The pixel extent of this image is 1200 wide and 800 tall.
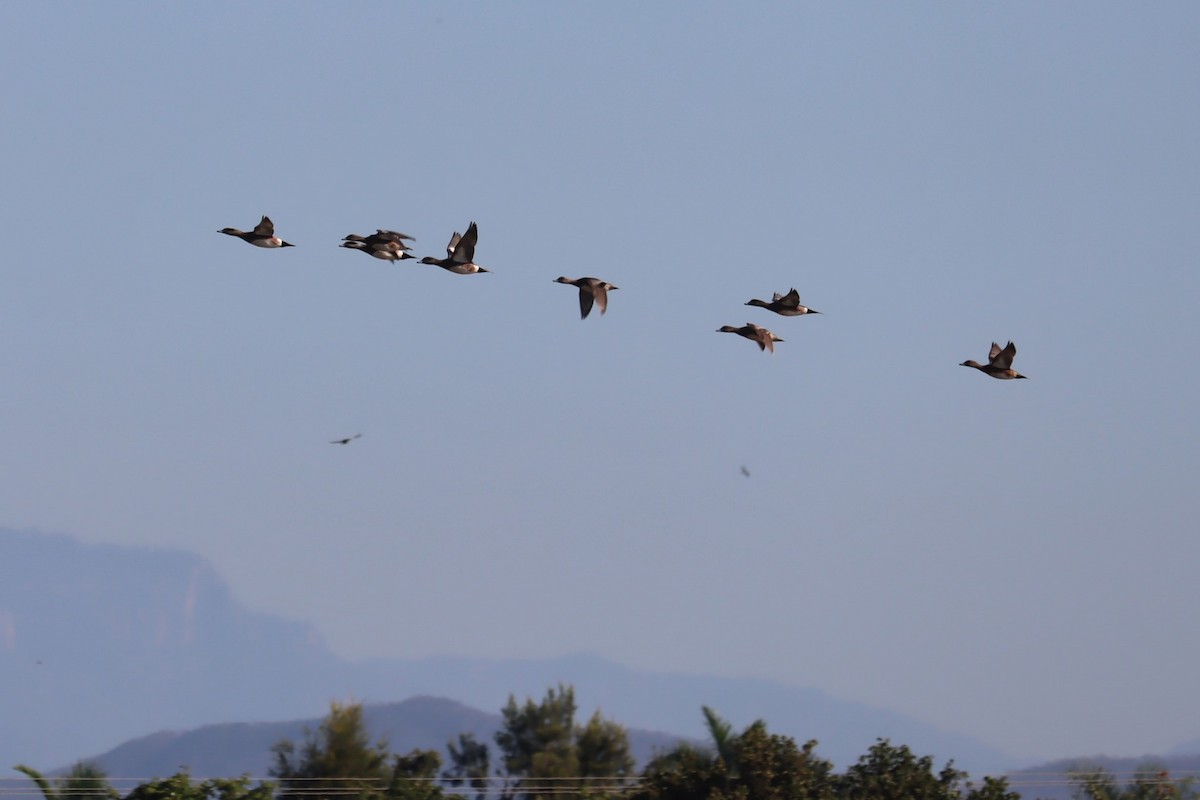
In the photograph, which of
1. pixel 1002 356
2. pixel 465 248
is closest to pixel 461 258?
pixel 465 248

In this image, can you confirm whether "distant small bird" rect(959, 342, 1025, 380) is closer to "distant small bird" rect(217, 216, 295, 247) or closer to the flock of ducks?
the flock of ducks

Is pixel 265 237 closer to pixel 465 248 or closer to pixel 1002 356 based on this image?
pixel 465 248

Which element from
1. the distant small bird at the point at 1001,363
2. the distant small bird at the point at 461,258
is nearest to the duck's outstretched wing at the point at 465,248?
the distant small bird at the point at 461,258

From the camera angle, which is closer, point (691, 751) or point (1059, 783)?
point (691, 751)

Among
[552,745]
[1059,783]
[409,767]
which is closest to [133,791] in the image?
[409,767]

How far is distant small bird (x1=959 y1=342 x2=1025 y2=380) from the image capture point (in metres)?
33.9

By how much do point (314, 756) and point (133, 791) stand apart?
633 inches

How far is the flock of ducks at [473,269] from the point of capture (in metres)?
32.4

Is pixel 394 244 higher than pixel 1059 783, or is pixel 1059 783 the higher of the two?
pixel 394 244

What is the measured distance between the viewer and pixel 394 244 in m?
33.5

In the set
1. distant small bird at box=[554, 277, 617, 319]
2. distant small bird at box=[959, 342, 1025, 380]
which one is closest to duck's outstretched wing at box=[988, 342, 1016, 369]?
distant small bird at box=[959, 342, 1025, 380]

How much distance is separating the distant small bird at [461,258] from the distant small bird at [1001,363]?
28.8 ft

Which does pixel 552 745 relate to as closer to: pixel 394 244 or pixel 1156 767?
pixel 1156 767

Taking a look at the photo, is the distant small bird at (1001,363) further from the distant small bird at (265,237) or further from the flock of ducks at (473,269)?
the distant small bird at (265,237)
